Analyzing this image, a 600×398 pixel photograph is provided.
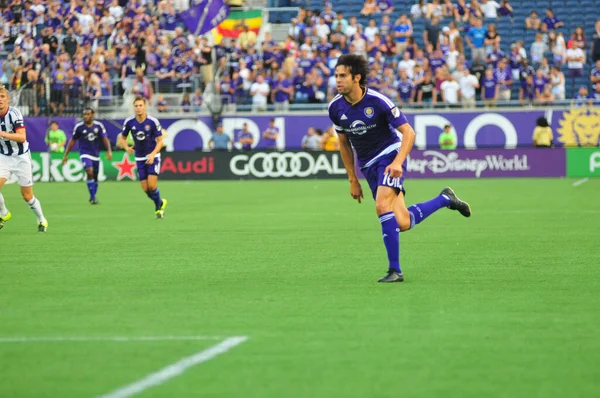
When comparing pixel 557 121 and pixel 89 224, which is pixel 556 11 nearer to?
pixel 557 121

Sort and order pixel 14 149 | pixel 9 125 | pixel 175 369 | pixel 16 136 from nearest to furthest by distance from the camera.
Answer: pixel 175 369, pixel 16 136, pixel 9 125, pixel 14 149

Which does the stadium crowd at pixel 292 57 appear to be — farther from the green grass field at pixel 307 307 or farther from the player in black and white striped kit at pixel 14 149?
the player in black and white striped kit at pixel 14 149

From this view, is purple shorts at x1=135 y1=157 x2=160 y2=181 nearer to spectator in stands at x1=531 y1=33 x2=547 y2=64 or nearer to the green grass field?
the green grass field

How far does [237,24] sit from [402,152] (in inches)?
1176

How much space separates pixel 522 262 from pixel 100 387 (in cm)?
715

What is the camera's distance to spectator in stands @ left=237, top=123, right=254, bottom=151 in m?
36.7

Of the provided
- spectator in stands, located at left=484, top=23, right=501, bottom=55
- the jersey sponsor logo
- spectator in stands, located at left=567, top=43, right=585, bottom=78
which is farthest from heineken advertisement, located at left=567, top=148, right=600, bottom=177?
the jersey sponsor logo

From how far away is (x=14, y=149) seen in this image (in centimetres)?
1638

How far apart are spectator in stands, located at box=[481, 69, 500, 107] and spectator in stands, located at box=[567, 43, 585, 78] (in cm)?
255

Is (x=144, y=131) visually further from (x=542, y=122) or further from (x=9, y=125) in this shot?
(x=542, y=122)

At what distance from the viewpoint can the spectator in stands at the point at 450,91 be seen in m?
35.6

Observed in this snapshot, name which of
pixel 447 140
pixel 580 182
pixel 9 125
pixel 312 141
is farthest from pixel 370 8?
pixel 9 125

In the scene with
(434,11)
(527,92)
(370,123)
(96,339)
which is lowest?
(96,339)

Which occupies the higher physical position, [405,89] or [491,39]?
[491,39]
